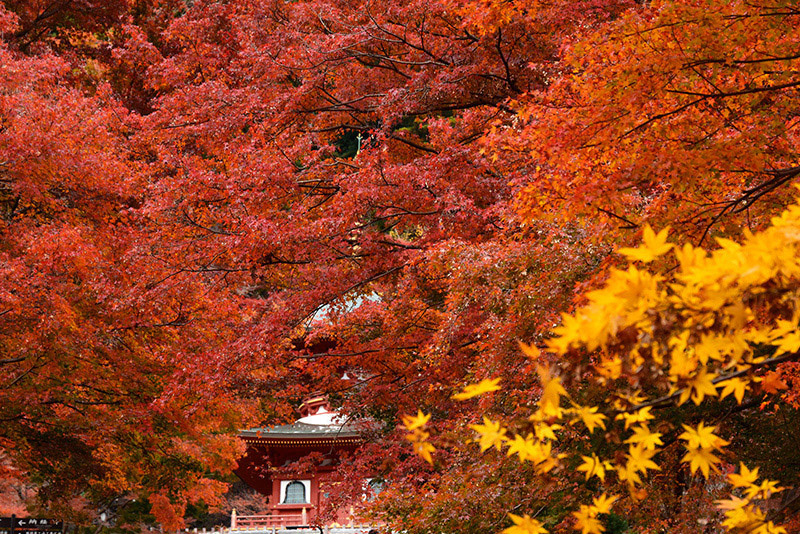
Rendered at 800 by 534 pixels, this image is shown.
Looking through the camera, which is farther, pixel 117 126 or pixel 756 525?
pixel 117 126

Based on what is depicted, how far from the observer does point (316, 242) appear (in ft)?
32.5

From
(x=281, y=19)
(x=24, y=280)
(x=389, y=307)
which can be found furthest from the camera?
(x=281, y=19)

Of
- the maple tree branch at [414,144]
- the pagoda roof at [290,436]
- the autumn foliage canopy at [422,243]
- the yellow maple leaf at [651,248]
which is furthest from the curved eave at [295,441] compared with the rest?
the yellow maple leaf at [651,248]

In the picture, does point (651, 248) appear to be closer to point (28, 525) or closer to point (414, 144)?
point (414, 144)

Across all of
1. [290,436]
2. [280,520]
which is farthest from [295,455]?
[280,520]

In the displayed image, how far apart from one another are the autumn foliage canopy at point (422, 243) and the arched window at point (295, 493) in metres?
5.56

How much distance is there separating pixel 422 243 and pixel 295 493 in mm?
13461

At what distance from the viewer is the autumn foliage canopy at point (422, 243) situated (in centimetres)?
388

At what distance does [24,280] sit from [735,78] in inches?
315

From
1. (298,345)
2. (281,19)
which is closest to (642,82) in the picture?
(281,19)

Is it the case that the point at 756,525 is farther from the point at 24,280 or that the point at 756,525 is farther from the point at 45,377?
the point at 45,377

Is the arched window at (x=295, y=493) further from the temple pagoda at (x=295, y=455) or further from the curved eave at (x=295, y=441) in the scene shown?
the curved eave at (x=295, y=441)

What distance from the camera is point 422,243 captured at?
9.64 metres

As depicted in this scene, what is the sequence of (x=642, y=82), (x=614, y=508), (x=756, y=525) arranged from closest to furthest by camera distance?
(x=756, y=525) → (x=642, y=82) → (x=614, y=508)
